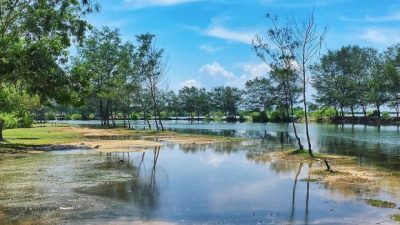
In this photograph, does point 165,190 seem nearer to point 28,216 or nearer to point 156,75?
point 28,216

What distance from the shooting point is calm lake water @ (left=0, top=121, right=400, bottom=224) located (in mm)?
14156

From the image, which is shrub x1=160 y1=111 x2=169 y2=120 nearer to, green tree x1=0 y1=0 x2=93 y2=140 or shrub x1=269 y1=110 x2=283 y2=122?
shrub x1=269 y1=110 x2=283 y2=122

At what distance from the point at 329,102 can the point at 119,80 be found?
64.9 meters

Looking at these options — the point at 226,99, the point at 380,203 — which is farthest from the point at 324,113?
the point at 380,203

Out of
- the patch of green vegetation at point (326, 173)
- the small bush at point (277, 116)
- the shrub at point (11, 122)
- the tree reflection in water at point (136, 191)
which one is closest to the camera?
the tree reflection in water at point (136, 191)

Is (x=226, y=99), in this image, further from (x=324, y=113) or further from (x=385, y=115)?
(x=385, y=115)

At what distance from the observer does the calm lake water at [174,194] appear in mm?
14156

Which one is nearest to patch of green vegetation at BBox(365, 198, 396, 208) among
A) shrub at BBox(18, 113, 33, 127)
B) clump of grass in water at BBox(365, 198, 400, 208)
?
clump of grass in water at BBox(365, 198, 400, 208)

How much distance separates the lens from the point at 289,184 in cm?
2092

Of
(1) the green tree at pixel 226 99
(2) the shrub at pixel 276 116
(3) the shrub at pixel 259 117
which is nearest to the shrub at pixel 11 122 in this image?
(2) the shrub at pixel 276 116

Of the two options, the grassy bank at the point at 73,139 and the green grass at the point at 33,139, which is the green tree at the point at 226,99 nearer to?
the grassy bank at the point at 73,139

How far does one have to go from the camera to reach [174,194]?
59.4ft

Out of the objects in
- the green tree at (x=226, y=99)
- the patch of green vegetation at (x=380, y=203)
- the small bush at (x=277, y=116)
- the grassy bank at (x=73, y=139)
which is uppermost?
the green tree at (x=226, y=99)

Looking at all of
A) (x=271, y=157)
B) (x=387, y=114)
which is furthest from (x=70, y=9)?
(x=387, y=114)
